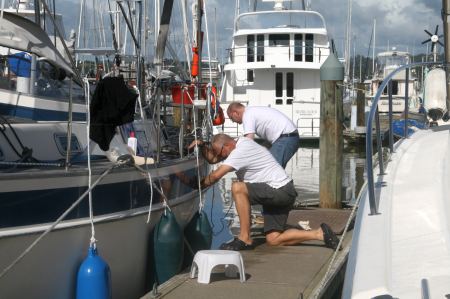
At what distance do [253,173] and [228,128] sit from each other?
2092 cm

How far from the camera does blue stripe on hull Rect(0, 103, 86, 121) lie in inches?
297

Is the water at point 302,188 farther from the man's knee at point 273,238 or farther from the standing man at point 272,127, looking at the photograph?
the man's knee at point 273,238

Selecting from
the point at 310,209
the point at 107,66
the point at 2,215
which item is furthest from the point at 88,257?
the point at 107,66

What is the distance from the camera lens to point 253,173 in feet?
21.5

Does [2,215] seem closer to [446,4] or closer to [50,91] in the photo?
[50,91]

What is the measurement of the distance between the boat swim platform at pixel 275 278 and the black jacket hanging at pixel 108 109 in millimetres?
1353

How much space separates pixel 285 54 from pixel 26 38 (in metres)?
24.3

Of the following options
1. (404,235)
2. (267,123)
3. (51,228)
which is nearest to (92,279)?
(51,228)

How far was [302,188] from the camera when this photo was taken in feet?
53.9

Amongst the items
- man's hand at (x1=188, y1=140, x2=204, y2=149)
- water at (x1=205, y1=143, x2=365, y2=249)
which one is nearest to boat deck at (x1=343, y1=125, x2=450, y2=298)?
man's hand at (x1=188, y1=140, x2=204, y2=149)

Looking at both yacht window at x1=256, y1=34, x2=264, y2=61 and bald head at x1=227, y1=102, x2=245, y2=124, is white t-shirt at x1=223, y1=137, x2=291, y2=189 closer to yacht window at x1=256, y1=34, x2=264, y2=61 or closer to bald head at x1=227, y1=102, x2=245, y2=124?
bald head at x1=227, y1=102, x2=245, y2=124

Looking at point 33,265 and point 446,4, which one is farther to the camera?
point 446,4

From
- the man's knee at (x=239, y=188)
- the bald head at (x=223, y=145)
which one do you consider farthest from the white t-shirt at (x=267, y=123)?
the man's knee at (x=239, y=188)

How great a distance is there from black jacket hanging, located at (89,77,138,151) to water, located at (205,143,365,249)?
3.41 m
